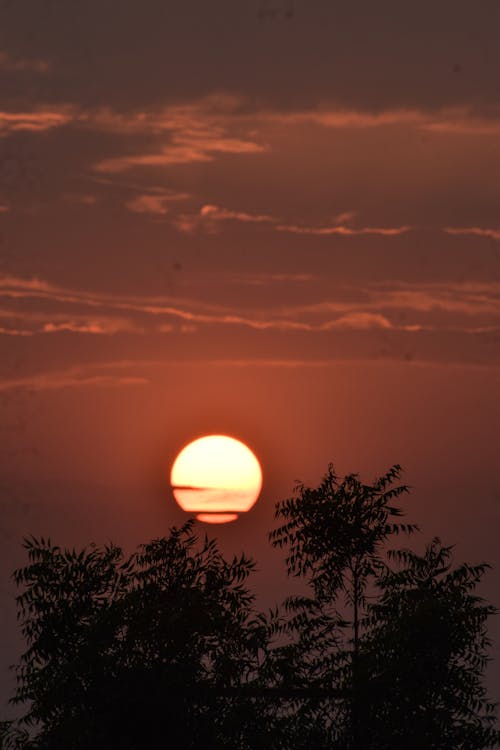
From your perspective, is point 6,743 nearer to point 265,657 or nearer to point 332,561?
point 265,657

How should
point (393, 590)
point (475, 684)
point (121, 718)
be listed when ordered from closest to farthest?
point (121, 718), point (475, 684), point (393, 590)

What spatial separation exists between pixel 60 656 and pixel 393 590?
7.69 m

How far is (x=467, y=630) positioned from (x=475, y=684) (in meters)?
1.11

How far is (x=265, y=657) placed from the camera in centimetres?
2809

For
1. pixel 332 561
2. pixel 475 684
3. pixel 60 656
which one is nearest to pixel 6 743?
pixel 60 656

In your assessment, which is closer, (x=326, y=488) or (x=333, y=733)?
(x=333, y=733)

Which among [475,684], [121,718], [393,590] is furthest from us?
[393,590]

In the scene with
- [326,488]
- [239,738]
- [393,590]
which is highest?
[326,488]

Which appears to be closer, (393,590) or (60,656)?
(60,656)

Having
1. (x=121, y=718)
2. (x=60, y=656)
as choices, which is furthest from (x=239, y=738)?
(x=60, y=656)

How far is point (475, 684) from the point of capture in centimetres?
2688

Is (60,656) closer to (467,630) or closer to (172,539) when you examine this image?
(172,539)

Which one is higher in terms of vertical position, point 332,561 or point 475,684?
point 332,561

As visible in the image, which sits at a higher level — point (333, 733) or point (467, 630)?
point (467, 630)
